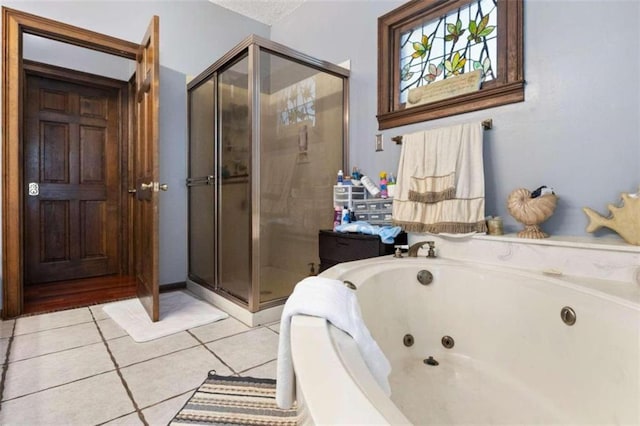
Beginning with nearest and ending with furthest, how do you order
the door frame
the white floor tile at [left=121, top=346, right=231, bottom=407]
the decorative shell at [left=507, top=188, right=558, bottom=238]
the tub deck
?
the tub deck
the white floor tile at [left=121, top=346, right=231, bottom=407]
the decorative shell at [left=507, top=188, right=558, bottom=238]
the door frame

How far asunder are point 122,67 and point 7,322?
2442mm

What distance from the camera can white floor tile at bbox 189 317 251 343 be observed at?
185 cm

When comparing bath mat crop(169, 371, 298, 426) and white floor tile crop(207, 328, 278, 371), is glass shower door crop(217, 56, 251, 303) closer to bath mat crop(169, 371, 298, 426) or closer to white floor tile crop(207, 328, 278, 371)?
Result: white floor tile crop(207, 328, 278, 371)

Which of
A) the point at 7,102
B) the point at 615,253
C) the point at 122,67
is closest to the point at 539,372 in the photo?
the point at 615,253

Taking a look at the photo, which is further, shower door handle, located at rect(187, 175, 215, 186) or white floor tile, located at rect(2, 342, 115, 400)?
shower door handle, located at rect(187, 175, 215, 186)

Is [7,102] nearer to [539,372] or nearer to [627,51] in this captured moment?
[539,372]

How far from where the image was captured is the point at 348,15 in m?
2.50

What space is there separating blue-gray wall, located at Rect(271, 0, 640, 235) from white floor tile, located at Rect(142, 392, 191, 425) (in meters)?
1.72

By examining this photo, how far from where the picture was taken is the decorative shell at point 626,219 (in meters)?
1.21

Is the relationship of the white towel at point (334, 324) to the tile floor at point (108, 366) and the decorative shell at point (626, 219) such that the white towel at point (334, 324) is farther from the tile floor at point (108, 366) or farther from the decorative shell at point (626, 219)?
the decorative shell at point (626, 219)

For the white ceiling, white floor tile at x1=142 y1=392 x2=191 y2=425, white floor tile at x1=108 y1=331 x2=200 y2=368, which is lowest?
white floor tile at x1=142 y1=392 x2=191 y2=425

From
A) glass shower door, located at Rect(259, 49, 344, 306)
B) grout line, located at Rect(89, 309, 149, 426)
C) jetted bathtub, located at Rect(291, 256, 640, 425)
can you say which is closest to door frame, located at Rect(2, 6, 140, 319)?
grout line, located at Rect(89, 309, 149, 426)

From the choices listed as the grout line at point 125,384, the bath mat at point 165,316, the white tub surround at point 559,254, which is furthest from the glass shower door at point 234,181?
the white tub surround at point 559,254

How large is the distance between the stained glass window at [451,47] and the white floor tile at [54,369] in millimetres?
2284
